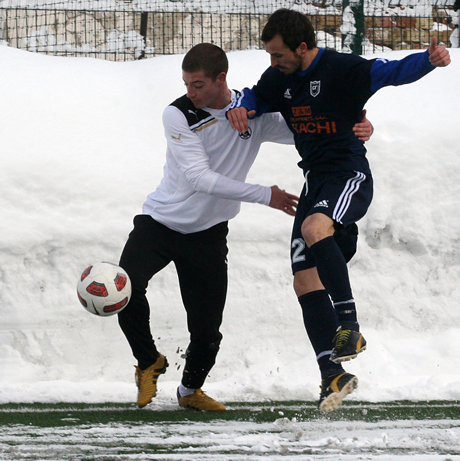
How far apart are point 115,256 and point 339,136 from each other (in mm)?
3024

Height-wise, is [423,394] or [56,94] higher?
[56,94]

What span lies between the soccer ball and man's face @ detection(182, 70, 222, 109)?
1101 millimetres

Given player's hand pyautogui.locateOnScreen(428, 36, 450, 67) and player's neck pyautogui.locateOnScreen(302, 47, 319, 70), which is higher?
player's neck pyautogui.locateOnScreen(302, 47, 319, 70)

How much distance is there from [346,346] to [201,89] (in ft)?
5.58

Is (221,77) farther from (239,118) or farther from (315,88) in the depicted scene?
(315,88)

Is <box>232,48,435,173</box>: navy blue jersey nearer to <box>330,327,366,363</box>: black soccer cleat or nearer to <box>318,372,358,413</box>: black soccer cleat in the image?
<box>330,327,366,363</box>: black soccer cleat

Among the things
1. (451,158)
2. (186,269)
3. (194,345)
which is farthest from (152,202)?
(451,158)

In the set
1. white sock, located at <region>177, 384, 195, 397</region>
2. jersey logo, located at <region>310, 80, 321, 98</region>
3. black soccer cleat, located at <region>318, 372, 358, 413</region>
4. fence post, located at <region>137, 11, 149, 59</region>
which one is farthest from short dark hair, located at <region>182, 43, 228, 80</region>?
fence post, located at <region>137, 11, 149, 59</region>

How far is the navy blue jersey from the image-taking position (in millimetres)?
3605

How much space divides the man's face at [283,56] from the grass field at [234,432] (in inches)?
76.9

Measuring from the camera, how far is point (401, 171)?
6.57 meters

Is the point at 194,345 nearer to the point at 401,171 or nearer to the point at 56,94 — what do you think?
the point at 401,171

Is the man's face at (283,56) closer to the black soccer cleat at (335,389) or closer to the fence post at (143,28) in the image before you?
the black soccer cleat at (335,389)

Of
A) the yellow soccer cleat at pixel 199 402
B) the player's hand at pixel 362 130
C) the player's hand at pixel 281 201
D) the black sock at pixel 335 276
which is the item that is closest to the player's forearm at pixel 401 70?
the player's hand at pixel 362 130
